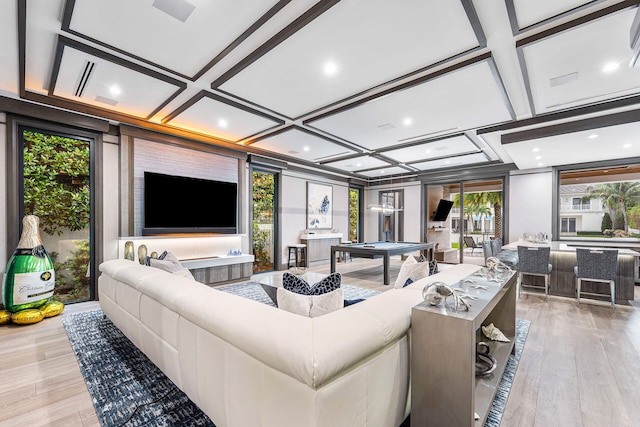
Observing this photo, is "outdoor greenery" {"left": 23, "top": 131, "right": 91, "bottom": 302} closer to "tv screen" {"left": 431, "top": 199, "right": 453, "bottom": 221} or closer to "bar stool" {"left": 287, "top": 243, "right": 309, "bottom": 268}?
"bar stool" {"left": 287, "top": 243, "right": 309, "bottom": 268}

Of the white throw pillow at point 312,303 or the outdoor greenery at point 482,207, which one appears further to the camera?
the outdoor greenery at point 482,207

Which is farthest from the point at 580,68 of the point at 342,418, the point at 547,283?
the point at 342,418

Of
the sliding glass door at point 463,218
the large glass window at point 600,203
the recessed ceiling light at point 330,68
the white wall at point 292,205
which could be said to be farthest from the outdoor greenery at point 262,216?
the large glass window at point 600,203

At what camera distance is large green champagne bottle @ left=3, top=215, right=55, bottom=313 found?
3379mm

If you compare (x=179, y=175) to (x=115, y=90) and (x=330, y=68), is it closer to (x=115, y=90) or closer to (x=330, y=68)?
(x=115, y=90)

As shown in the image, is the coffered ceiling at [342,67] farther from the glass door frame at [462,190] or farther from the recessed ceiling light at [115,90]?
the glass door frame at [462,190]

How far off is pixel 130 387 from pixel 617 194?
8.99 metres

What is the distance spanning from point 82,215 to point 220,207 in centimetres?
213

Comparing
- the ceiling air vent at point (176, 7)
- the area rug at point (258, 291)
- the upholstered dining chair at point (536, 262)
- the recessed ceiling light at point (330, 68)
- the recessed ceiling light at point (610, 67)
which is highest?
the ceiling air vent at point (176, 7)

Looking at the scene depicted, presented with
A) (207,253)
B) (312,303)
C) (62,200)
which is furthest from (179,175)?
(312,303)

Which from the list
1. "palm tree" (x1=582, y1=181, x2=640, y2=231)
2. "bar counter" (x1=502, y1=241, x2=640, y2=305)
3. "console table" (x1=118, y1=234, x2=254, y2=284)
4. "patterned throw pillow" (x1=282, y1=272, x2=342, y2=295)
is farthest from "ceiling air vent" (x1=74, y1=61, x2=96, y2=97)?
"palm tree" (x1=582, y1=181, x2=640, y2=231)

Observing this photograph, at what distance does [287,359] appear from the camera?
1080mm

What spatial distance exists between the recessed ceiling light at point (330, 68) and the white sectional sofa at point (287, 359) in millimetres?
2317

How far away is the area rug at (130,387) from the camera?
177 centimetres
